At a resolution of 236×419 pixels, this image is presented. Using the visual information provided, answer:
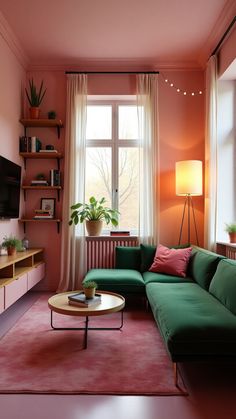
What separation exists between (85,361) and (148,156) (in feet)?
8.93

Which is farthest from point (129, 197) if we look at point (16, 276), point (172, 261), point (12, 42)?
point (12, 42)

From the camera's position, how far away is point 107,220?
3.98 meters

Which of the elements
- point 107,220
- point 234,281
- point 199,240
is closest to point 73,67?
point 107,220

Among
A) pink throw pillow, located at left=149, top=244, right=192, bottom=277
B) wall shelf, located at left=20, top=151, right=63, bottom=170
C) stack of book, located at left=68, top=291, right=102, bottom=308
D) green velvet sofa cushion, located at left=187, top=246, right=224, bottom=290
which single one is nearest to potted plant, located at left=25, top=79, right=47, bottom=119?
wall shelf, located at left=20, top=151, right=63, bottom=170

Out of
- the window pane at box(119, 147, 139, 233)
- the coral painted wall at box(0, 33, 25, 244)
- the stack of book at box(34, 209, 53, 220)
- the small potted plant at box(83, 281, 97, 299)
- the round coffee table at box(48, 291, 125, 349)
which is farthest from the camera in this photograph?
the window pane at box(119, 147, 139, 233)

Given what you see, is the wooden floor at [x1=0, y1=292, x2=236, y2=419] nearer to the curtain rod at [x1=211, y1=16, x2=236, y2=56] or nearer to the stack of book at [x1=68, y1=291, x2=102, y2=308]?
the stack of book at [x1=68, y1=291, x2=102, y2=308]

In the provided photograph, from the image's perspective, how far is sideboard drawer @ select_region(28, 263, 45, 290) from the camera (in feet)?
11.2

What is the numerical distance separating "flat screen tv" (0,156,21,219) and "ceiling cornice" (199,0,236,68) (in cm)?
281

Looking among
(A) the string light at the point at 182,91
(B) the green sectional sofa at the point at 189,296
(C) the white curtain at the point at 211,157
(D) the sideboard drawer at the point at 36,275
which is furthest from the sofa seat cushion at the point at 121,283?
(A) the string light at the point at 182,91

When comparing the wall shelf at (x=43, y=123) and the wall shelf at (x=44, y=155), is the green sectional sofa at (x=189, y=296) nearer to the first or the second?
the wall shelf at (x=44, y=155)

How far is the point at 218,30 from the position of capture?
132 inches

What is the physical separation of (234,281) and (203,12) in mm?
2786

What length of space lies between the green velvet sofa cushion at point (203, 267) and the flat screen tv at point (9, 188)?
7.11 ft

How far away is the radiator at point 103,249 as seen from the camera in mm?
4012
